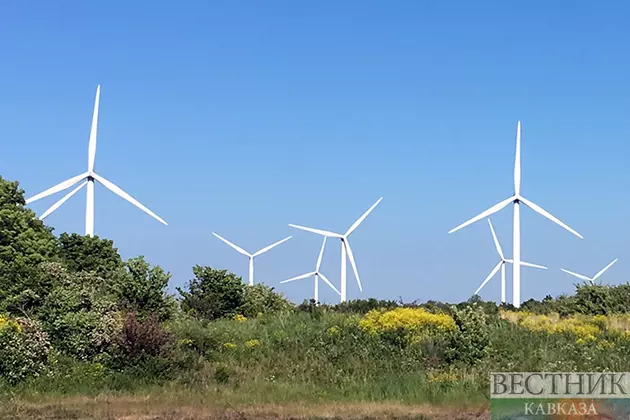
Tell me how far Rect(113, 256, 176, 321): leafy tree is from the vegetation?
0.04 m

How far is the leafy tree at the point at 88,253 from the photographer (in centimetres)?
4669

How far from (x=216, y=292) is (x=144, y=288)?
886cm

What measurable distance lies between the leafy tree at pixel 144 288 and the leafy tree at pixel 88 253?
17294 mm

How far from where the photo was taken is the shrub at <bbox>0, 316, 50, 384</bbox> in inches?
781

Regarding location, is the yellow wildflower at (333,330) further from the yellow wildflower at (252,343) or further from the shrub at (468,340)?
the shrub at (468,340)

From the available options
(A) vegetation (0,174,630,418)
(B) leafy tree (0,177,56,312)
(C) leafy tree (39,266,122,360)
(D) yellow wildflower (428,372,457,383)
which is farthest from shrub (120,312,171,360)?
(B) leafy tree (0,177,56,312)

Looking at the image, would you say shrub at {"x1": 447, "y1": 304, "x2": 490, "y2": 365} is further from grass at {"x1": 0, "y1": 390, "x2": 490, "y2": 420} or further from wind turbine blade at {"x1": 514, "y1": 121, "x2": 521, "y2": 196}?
wind turbine blade at {"x1": 514, "y1": 121, "x2": 521, "y2": 196}

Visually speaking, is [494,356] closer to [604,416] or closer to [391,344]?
[391,344]

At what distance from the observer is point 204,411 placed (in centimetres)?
1617

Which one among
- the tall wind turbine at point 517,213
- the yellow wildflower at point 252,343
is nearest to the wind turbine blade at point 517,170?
the tall wind turbine at point 517,213

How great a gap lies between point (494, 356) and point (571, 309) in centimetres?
1973

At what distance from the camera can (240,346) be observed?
81.2 feet

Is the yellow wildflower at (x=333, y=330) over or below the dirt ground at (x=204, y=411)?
over

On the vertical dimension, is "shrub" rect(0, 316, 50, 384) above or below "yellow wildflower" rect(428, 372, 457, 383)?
above
